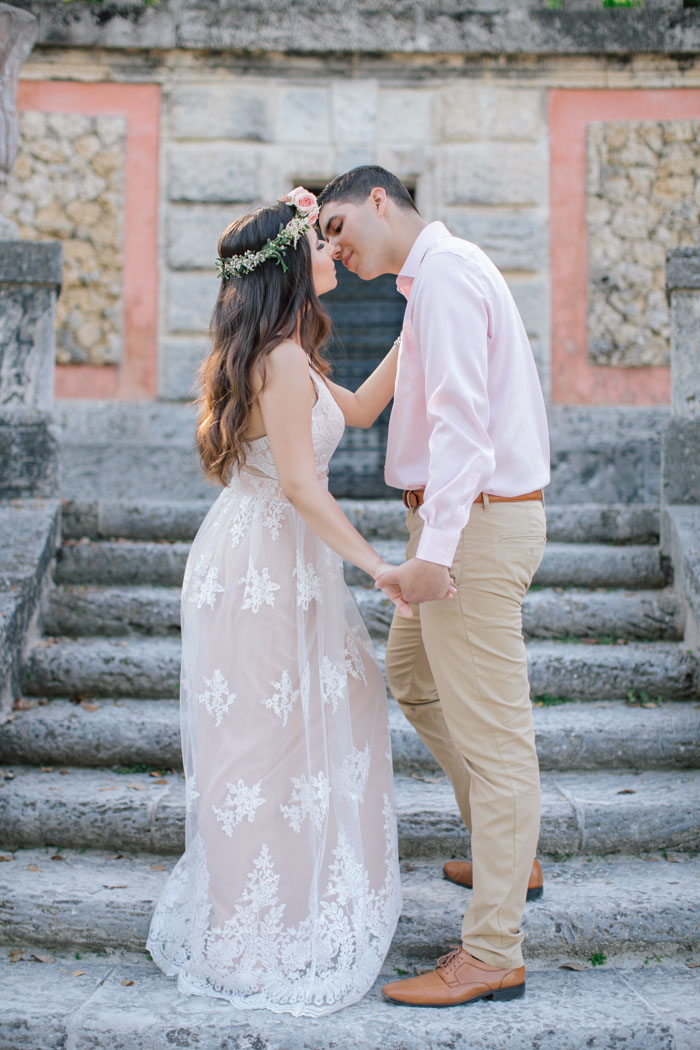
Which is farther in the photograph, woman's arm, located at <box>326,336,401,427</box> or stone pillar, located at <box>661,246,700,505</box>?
stone pillar, located at <box>661,246,700,505</box>

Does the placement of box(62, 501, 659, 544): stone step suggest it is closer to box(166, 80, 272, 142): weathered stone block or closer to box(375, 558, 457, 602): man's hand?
box(375, 558, 457, 602): man's hand

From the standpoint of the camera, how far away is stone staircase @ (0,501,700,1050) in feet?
7.79

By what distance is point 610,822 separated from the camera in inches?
123

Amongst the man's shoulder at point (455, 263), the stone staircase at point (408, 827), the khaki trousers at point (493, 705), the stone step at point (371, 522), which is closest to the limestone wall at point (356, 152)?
the stone step at point (371, 522)

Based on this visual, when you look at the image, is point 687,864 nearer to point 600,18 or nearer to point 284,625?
point 284,625

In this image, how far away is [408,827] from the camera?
3111 mm

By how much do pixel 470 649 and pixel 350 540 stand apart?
1.43 feet

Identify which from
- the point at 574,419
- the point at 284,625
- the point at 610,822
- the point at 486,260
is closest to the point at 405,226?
the point at 486,260

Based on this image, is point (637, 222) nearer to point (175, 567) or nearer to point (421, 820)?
point (175, 567)

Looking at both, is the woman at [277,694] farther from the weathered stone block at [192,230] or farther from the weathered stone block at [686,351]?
the weathered stone block at [192,230]

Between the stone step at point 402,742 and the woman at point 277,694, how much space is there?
85cm

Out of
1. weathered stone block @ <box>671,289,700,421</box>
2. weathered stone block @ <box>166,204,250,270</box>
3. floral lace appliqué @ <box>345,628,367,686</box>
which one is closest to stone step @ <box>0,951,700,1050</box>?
floral lace appliqué @ <box>345,628,367,686</box>

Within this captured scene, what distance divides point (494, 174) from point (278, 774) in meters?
5.92

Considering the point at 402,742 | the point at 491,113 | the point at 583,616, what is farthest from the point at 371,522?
the point at 491,113
